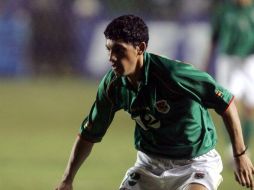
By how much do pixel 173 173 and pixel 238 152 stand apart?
49 centimetres

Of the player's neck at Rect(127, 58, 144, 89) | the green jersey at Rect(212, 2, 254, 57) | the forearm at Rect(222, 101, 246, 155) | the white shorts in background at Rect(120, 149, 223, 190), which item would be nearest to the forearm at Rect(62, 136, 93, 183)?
the white shorts in background at Rect(120, 149, 223, 190)

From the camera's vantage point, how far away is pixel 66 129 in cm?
1332

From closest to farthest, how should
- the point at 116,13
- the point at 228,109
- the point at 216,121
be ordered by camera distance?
the point at 228,109 → the point at 216,121 → the point at 116,13

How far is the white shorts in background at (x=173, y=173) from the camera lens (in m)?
5.99

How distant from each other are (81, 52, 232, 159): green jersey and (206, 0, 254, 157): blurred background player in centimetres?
457

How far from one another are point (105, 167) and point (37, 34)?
1051cm

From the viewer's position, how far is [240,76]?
10695mm

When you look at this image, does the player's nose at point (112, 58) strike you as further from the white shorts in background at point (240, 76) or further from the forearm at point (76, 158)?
the white shorts in background at point (240, 76)

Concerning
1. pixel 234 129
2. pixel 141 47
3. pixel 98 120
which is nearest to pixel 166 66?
pixel 141 47

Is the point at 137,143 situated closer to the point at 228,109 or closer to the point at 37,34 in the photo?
the point at 228,109

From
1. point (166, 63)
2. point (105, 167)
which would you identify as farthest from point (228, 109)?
point (105, 167)

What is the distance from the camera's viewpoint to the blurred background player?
421 inches

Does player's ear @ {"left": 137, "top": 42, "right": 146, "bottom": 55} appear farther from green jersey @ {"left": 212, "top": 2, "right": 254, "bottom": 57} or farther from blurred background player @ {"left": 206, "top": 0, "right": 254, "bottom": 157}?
green jersey @ {"left": 212, "top": 2, "right": 254, "bottom": 57}

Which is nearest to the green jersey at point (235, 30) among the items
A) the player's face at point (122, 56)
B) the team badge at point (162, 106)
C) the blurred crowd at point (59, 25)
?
the team badge at point (162, 106)
